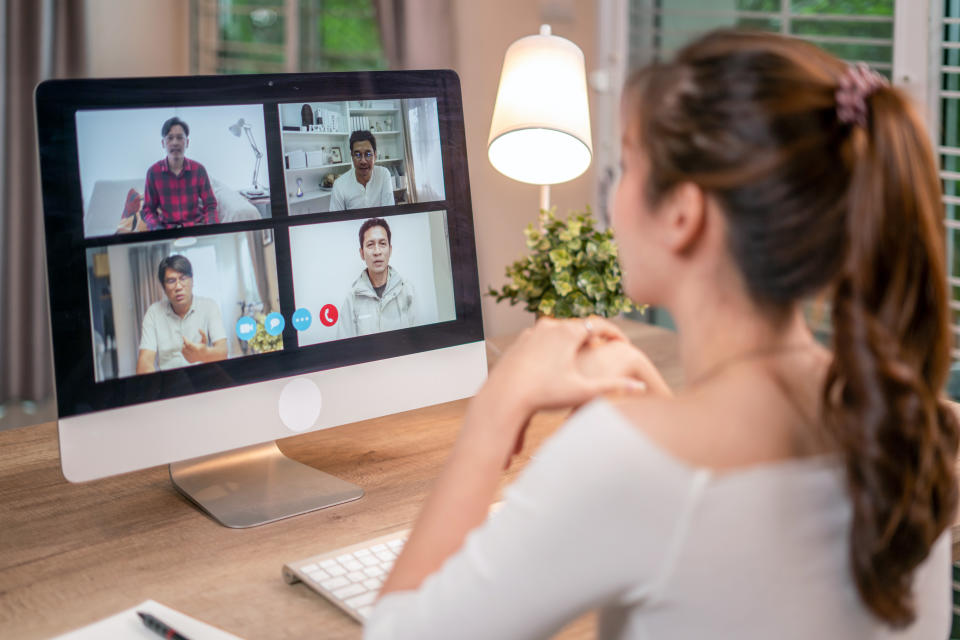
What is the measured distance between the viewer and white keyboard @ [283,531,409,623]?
857 mm

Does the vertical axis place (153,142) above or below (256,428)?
above

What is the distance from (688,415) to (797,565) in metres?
0.13

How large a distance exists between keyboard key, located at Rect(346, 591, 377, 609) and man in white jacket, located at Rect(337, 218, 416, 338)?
0.36m

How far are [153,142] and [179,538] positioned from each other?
17.4 inches

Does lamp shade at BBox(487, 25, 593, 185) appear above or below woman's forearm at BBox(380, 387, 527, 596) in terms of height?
above

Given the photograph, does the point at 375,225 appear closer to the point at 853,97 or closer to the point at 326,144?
the point at 326,144

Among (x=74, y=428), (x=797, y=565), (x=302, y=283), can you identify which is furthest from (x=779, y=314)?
(x=74, y=428)

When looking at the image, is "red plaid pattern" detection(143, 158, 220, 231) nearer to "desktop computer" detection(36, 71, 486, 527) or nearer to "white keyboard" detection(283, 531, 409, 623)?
"desktop computer" detection(36, 71, 486, 527)

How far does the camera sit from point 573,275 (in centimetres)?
142

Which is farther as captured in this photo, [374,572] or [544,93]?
[544,93]

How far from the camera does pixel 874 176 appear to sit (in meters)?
0.60

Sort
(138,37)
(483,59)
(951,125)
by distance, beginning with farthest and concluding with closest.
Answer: (483,59)
(138,37)
(951,125)

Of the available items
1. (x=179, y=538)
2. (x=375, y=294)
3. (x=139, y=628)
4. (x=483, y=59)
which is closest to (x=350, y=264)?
(x=375, y=294)

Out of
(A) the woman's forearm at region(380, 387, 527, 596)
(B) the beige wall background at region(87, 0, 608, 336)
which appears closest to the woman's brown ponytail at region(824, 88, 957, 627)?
(A) the woman's forearm at region(380, 387, 527, 596)
